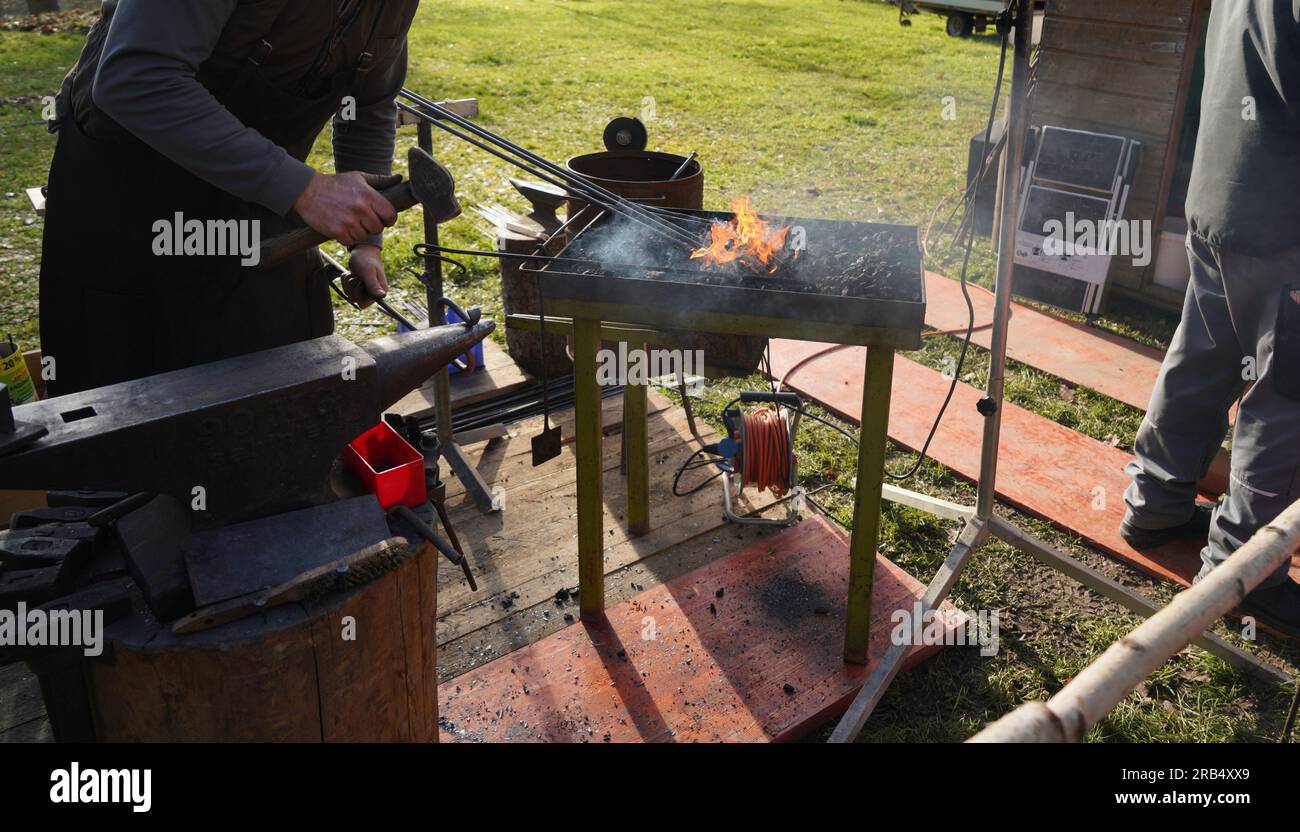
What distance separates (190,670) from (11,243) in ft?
18.5

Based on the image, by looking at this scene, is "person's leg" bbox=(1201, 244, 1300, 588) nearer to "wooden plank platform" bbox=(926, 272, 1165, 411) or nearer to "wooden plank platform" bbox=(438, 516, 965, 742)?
"wooden plank platform" bbox=(438, 516, 965, 742)

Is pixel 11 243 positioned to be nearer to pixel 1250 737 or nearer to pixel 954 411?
pixel 954 411

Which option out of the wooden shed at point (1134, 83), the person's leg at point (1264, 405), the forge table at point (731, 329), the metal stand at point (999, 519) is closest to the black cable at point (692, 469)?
the metal stand at point (999, 519)

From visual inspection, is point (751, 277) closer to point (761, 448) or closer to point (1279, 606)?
point (761, 448)

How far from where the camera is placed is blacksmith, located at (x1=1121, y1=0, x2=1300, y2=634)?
2.90 m

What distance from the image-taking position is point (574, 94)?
10898mm

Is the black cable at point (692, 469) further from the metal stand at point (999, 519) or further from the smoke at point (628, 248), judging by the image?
the smoke at point (628, 248)

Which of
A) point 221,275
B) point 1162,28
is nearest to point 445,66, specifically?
point 1162,28

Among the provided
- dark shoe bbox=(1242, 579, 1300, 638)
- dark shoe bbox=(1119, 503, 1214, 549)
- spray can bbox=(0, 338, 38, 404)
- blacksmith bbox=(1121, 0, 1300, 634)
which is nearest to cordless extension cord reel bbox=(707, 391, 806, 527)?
dark shoe bbox=(1119, 503, 1214, 549)

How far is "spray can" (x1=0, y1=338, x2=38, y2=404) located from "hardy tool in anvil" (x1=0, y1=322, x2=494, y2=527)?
1.88m

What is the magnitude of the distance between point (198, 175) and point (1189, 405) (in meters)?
3.29

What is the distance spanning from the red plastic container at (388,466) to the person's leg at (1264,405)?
105 inches

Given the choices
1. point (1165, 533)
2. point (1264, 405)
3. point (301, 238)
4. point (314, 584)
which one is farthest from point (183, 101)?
point (1165, 533)

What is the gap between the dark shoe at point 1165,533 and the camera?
3.62 m
